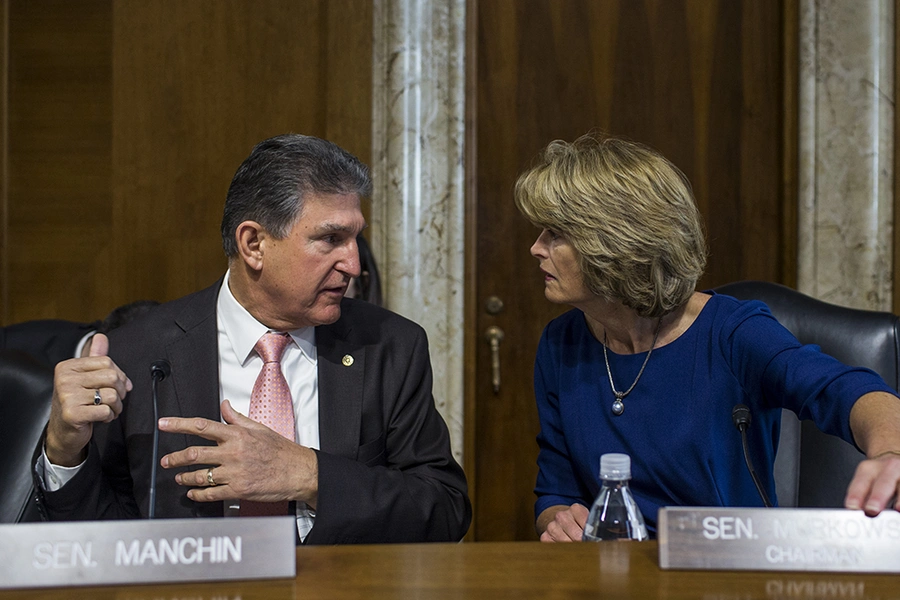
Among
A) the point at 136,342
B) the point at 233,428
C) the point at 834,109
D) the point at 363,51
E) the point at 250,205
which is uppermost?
the point at 363,51

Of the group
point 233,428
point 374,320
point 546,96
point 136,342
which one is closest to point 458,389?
point 546,96

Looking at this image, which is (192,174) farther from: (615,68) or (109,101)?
(615,68)

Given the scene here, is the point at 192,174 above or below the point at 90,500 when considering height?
above

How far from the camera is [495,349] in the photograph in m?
3.34

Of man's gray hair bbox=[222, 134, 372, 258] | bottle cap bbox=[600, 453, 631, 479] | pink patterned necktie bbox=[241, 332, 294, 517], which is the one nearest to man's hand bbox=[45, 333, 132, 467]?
pink patterned necktie bbox=[241, 332, 294, 517]

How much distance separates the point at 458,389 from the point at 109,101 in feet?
5.05

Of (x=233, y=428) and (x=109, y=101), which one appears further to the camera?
(x=109, y=101)

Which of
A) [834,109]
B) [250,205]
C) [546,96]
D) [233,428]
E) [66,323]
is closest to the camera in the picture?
[233,428]

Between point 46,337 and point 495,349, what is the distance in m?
1.45

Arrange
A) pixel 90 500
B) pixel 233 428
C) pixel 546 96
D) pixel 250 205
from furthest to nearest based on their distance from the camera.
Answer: pixel 546 96 → pixel 250 205 → pixel 90 500 → pixel 233 428

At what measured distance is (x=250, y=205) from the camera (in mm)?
1748

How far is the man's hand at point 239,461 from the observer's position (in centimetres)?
139

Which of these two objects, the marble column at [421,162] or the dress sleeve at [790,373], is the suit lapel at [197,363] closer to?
the dress sleeve at [790,373]

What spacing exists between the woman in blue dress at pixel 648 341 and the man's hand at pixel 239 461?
1.52ft
